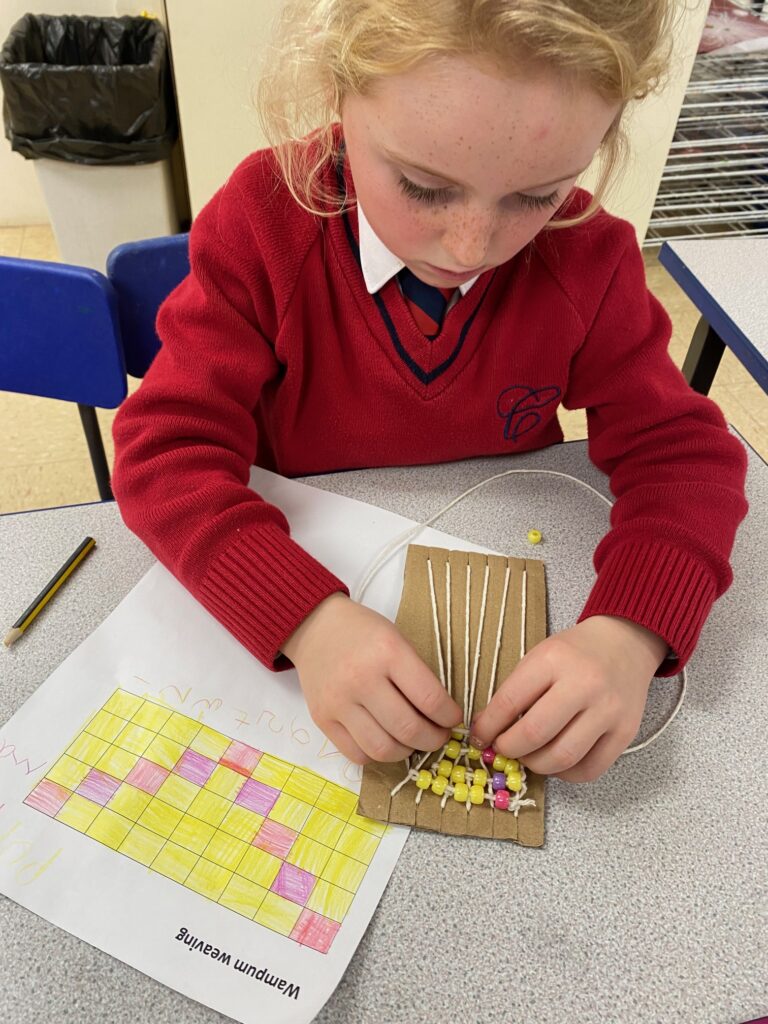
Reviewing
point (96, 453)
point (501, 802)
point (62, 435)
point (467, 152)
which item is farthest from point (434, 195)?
point (62, 435)

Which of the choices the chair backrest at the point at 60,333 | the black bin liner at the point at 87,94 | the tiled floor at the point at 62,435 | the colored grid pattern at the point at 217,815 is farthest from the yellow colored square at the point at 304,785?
the black bin liner at the point at 87,94

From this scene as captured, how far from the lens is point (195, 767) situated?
536mm

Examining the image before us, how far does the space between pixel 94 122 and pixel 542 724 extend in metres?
1.93

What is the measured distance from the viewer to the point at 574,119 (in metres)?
0.48

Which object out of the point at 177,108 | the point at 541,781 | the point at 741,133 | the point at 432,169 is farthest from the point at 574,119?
the point at 741,133

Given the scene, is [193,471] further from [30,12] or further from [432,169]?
[30,12]

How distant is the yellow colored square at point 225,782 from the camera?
20.6 inches

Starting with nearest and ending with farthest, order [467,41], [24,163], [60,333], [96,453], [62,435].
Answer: [467,41], [60,333], [96,453], [62,435], [24,163]

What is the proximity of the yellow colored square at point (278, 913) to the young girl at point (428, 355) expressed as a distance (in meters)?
0.10

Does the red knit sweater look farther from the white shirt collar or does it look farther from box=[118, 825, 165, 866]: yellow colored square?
box=[118, 825, 165, 866]: yellow colored square

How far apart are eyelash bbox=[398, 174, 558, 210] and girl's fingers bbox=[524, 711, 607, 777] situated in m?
0.35

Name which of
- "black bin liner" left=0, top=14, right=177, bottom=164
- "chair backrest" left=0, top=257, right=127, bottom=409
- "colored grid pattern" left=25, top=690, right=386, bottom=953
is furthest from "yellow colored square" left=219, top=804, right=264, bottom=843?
"black bin liner" left=0, top=14, right=177, bottom=164

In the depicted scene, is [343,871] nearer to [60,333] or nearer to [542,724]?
[542,724]

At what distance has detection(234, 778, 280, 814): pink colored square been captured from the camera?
1.70ft
